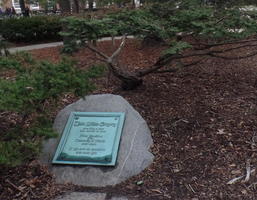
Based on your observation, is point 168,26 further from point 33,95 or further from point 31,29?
point 31,29

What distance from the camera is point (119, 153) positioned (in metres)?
3.64

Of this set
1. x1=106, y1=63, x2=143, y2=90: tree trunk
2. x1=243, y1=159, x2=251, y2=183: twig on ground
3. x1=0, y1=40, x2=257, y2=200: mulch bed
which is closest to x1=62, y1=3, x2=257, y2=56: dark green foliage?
x1=106, y1=63, x2=143, y2=90: tree trunk

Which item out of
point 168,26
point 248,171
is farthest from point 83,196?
point 168,26

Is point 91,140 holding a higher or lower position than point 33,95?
lower

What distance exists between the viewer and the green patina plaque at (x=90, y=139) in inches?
141

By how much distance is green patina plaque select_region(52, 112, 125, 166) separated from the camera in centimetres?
357

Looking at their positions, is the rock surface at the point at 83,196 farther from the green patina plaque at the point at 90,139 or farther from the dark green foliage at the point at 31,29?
the dark green foliage at the point at 31,29

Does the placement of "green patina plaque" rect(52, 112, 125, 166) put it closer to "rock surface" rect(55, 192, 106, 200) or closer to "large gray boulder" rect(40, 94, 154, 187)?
"large gray boulder" rect(40, 94, 154, 187)

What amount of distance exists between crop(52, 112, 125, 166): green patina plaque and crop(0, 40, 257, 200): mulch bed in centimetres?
27

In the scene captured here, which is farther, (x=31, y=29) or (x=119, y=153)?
(x=31, y=29)

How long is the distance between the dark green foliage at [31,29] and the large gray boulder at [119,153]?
27.5ft

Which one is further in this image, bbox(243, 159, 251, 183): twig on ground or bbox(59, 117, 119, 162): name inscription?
bbox(59, 117, 119, 162): name inscription

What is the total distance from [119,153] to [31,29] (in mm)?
9481

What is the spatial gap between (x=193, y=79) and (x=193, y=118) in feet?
4.36
